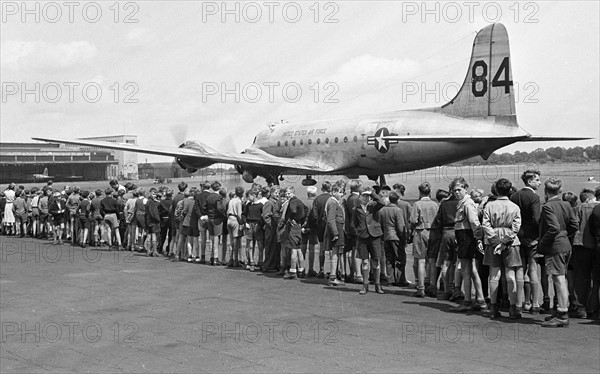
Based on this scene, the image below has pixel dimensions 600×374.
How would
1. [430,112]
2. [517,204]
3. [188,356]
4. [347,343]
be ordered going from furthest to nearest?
[430,112]
[517,204]
[347,343]
[188,356]

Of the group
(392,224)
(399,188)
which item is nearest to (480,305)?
(392,224)

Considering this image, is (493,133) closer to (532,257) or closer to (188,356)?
(532,257)

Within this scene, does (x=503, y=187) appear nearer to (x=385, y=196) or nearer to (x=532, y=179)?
Result: (x=532, y=179)

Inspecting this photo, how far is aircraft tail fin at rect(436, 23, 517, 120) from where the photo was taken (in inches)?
999

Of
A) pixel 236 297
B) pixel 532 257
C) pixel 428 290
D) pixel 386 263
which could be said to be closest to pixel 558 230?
pixel 532 257

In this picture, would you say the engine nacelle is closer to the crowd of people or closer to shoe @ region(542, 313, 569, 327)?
the crowd of people

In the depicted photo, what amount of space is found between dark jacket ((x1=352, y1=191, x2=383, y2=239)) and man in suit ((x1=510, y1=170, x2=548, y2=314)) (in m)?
2.79

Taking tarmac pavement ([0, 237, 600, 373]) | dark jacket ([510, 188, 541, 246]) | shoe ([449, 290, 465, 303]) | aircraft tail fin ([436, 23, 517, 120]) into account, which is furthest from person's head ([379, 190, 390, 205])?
aircraft tail fin ([436, 23, 517, 120])

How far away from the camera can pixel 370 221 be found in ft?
41.1

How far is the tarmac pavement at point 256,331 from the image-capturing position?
764cm

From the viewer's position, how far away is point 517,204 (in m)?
10.4

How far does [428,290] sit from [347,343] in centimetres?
415

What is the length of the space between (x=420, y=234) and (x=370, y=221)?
97 centimetres

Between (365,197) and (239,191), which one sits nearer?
(365,197)
